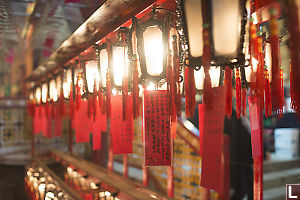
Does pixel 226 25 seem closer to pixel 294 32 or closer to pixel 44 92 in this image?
pixel 294 32

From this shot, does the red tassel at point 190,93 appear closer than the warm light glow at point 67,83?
Yes

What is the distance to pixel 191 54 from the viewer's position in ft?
5.61

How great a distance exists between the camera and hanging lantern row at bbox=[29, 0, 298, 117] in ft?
5.04

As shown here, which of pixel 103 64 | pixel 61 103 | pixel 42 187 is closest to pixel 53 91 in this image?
pixel 61 103

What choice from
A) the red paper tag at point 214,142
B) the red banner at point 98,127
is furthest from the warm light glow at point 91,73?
the red paper tag at point 214,142

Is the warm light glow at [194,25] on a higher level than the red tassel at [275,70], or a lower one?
higher

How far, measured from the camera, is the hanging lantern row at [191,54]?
1.54 meters

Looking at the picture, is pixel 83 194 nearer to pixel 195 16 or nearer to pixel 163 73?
pixel 163 73

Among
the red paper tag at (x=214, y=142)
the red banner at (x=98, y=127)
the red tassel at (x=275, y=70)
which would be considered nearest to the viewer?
the red tassel at (x=275, y=70)

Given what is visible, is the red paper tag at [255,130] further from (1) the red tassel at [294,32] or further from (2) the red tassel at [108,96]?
(2) the red tassel at [108,96]

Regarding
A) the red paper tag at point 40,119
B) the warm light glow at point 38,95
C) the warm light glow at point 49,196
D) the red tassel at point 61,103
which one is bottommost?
the warm light glow at point 49,196

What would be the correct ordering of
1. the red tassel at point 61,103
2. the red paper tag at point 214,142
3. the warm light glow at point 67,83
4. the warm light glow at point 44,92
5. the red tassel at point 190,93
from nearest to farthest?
the red paper tag at point 214,142 → the red tassel at point 190,93 → the warm light glow at point 67,83 → the red tassel at point 61,103 → the warm light glow at point 44,92

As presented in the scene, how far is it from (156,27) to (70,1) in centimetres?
245

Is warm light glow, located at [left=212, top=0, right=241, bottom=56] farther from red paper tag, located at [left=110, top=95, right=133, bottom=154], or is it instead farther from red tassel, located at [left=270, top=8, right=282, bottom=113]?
red paper tag, located at [left=110, top=95, right=133, bottom=154]
